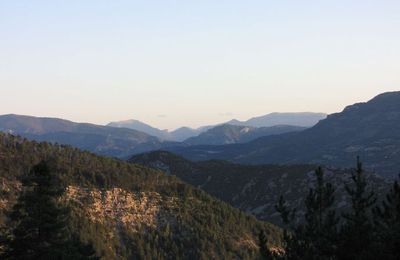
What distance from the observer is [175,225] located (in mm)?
146125

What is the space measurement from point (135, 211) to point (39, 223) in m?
117

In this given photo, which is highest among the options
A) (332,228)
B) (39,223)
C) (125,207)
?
(332,228)

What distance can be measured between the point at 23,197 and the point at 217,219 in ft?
415

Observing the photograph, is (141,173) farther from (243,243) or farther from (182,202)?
(243,243)

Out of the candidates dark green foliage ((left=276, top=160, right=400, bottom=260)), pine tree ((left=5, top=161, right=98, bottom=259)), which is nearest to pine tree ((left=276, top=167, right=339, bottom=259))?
dark green foliage ((left=276, top=160, right=400, bottom=260))

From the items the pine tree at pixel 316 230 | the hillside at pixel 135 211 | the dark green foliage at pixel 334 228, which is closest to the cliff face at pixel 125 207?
the hillside at pixel 135 211

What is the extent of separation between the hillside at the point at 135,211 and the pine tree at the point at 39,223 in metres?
85.1

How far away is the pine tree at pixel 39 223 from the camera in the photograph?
31562 millimetres

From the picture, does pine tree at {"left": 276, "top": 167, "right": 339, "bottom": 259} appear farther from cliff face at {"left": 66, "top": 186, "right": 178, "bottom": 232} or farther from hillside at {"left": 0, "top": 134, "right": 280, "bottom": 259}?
cliff face at {"left": 66, "top": 186, "right": 178, "bottom": 232}

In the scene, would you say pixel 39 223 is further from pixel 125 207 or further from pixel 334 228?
pixel 125 207

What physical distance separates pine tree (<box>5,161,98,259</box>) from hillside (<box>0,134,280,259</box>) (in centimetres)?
8507

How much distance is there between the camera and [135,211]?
147m

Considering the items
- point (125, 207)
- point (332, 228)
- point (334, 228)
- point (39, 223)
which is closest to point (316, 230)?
point (334, 228)

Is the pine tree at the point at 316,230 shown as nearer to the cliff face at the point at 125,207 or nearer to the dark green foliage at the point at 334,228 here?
the dark green foliage at the point at 334,228
